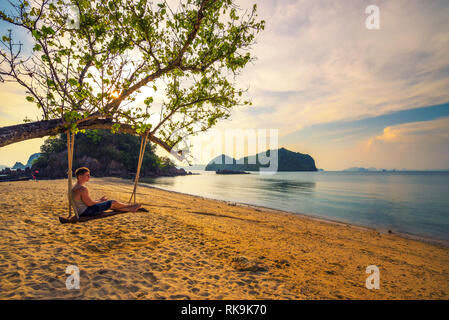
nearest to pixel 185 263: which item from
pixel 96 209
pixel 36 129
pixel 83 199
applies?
pixel 96 209

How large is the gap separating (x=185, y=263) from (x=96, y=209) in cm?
413

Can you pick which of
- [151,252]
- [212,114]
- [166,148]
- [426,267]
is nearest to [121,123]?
[166,148]

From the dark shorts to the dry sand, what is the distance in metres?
0.65

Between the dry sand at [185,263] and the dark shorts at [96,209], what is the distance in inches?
25.7

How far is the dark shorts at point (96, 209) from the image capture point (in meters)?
6.58

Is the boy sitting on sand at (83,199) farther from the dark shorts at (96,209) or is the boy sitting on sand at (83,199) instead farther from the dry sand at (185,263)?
the dry sand at (185,263)

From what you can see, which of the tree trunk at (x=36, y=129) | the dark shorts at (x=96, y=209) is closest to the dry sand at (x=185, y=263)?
the dark shorts at (x=96, y=209)

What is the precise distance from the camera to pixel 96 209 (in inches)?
Answer: 266

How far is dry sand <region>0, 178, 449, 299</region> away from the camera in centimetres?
381

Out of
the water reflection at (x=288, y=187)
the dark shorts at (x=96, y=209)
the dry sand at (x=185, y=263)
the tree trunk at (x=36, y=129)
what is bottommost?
the water reflection at (x=288, y=187)

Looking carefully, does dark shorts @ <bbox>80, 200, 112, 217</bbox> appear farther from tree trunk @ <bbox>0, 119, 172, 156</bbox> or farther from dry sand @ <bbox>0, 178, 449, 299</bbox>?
tree trunk @ <bbox>0, 119, 172, 156</bbox>

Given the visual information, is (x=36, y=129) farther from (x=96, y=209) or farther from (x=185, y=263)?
(x=185, y=263)

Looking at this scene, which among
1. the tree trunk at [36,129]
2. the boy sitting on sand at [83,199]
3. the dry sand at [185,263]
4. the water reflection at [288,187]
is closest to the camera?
the dry sand at [185,263]
